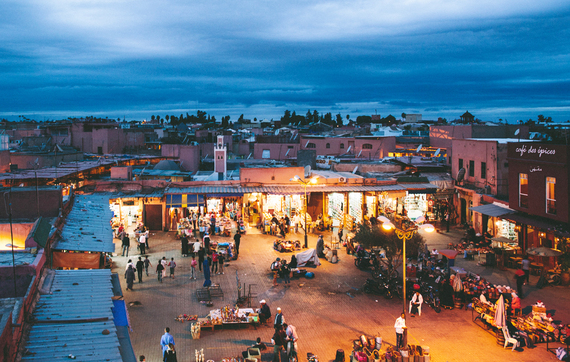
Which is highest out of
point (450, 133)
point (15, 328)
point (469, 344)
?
point (450, 133)

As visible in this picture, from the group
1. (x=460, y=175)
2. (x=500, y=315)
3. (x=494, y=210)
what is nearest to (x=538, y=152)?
(x=494, y=210)

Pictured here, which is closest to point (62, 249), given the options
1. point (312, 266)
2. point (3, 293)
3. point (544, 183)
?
point (3, 293)

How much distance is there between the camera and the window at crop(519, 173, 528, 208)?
2152 centimetres

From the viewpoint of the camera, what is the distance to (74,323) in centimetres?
813

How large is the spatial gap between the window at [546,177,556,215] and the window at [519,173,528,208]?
1.47m

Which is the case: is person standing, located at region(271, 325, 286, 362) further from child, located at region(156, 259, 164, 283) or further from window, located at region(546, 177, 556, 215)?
window, located at region(546, 177, 556, 215)

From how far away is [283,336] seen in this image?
476 inches

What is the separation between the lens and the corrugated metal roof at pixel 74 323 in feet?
23.5

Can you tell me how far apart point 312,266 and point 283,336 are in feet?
28.8

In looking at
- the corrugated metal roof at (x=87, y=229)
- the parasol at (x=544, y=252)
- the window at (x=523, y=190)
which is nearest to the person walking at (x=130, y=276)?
the corrugated metal roof at (x=87, y=229)

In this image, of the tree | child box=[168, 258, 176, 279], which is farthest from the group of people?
child box=[168, 258, 176, 279]

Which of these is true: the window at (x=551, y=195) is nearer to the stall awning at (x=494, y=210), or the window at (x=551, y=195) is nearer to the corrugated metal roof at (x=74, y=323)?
the stall awning at (x=494, y=210)

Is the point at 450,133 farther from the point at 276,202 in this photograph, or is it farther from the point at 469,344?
the point at 469,344

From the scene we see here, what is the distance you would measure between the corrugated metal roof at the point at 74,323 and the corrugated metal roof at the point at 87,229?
2.34 meters
